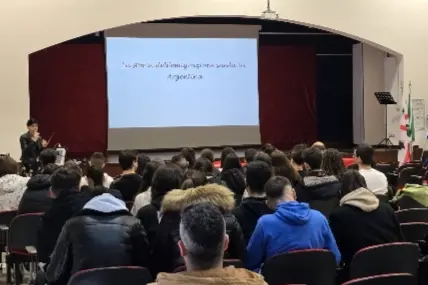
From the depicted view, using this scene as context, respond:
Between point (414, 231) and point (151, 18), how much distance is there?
7.75 metres

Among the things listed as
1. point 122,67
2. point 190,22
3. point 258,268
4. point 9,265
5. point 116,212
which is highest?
point 190,22

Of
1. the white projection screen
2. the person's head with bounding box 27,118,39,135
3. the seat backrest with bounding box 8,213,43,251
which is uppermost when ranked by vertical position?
the white projection screen

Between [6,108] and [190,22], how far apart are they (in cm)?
489

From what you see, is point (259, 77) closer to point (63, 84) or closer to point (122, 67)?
point (122, 67)

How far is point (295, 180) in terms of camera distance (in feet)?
17.8

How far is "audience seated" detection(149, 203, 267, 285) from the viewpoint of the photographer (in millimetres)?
1929

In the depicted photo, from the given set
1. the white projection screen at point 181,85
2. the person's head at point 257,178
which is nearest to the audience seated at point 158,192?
the person's head at point 257,178

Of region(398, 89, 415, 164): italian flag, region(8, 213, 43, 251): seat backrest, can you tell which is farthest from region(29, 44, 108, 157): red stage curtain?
region(8, 213, 43, 251): seat backrest

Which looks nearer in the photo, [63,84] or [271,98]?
[63,84]

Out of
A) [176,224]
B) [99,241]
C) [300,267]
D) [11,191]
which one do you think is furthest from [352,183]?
[11,191]

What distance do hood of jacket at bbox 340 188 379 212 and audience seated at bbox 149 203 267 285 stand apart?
6.41ft

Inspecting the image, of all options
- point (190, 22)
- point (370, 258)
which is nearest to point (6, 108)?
point (190, 22)

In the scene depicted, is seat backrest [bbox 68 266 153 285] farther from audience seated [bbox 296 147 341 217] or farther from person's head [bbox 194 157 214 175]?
person's head [bbox 194 157 214 175]

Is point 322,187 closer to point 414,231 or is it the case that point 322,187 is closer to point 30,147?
point 414,231
